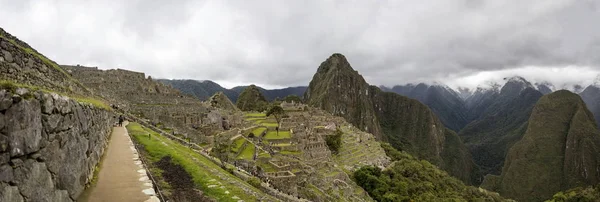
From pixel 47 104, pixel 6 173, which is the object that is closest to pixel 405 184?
pixel 47 104

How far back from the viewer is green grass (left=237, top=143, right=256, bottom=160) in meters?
32.8

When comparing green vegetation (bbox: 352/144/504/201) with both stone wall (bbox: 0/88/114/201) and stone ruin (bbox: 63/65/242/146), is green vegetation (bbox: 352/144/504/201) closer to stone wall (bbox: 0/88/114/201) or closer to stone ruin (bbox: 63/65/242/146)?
stone ruin (bbox: 63/65/242/146)

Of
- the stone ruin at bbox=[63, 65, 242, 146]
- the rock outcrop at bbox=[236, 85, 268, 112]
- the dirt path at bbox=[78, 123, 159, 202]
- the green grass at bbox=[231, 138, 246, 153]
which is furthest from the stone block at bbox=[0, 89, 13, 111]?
the rock outcrop at bbox=[236, 85, 268, 112]

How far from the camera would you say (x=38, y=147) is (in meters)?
5.83

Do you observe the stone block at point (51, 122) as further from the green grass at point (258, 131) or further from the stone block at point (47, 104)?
the green grass at point (258, 131)

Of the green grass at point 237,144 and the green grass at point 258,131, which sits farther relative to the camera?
the green grass at point 258,131

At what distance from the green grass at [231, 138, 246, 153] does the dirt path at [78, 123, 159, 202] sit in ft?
52.4

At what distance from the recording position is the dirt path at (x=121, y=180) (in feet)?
34.7

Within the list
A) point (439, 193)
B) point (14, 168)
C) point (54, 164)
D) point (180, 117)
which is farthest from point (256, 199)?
point (439, 193)

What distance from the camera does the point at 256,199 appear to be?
599 inches

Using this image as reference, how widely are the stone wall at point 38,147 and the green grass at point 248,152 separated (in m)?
24.1

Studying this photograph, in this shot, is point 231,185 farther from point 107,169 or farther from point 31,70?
point 31,70

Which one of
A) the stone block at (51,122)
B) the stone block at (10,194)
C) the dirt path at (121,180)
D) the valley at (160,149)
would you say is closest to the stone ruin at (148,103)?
the valley at (160,149)

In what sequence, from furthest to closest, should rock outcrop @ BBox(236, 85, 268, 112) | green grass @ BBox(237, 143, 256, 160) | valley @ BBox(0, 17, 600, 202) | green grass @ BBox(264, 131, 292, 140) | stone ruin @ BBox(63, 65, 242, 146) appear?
1. rock outcrop @ BBox(236, 85, 268, 112)
2. green grass @ BBox(264, 131, 292, 140)
3. stone ruin @ BBox(63, 65, 242, 146)
4. green grass @ BBox(237, 143, 256, 160)
5. valley @ BBox(0, 17, 600, 202)
